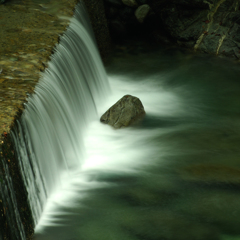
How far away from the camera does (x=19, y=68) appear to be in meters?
3.65

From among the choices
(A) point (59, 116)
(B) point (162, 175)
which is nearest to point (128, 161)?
(B) point (162, 175)

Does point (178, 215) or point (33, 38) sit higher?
point (33, 38)

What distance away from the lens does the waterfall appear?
292 cm

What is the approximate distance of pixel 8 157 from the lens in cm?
250

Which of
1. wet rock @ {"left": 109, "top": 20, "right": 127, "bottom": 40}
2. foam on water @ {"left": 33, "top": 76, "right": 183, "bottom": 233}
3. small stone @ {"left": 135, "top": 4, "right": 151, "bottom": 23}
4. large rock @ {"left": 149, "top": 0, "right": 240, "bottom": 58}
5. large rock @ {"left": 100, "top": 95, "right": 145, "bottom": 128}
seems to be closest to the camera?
foam on water @ {"left": 33, "top": 76, "right": 183, "bottom": 233}

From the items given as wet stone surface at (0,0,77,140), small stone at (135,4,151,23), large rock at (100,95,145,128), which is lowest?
large rock at (100,95,145,128)

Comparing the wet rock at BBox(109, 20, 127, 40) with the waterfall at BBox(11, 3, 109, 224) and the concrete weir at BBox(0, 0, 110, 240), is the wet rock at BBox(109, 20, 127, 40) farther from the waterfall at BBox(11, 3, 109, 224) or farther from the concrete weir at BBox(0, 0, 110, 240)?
the waterfall at BBox(11, 3, 109, 224)

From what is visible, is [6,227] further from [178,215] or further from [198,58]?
[198,58]

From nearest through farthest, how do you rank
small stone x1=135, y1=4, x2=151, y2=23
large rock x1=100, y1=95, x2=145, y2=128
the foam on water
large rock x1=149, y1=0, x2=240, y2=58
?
the foam on water < large rock x1=100, y1=95, x2=145, y2=128 < large rock x1=149, y1=0, x2=240, y2=58 < small stone x1=135, y1=4, x2=151, y2=23

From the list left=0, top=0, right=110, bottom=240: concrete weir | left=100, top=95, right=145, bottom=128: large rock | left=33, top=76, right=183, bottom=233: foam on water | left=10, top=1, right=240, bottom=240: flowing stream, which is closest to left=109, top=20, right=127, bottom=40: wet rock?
left=0, top=0, right=110, bottom=240: concrete weir

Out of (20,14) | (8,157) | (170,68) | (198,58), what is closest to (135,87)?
(170,68)

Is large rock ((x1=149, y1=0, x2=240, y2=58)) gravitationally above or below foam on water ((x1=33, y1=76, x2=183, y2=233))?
above

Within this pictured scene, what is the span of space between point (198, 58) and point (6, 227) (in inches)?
198

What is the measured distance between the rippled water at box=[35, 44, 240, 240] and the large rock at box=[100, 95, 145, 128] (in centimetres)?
10
